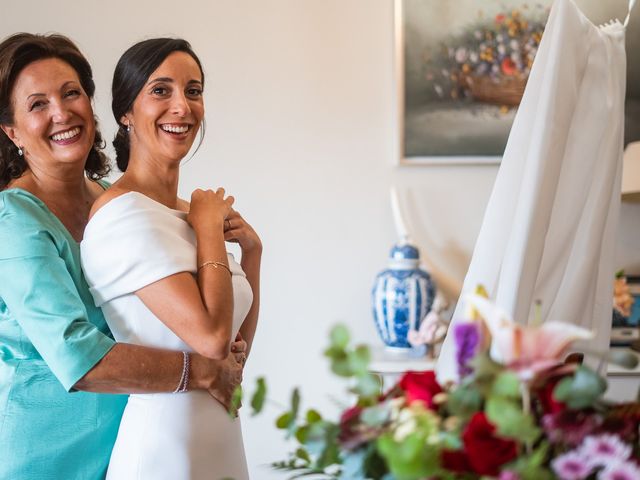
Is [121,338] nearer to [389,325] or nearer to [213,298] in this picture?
[213,298]

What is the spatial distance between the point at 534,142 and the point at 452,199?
2181 millimetres

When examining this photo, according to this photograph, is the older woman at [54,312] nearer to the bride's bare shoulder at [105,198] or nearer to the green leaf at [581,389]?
the bride's bare shoulder at [105,198]

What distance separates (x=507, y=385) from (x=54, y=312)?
1113mm

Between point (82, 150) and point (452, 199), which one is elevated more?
point (82, 150)

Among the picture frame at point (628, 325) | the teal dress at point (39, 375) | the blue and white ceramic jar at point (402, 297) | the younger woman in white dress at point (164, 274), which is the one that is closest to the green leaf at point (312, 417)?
the younger woman in white dress at point (164, 274)

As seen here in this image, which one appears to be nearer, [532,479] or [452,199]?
[532,479]

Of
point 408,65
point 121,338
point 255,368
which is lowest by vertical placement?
point 255,368

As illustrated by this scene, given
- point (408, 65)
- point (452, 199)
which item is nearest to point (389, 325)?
point (452, 199)

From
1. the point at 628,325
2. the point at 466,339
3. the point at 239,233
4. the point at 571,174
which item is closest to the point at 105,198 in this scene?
the point at 239,233

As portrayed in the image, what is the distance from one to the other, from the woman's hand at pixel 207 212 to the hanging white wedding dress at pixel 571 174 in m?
0.59

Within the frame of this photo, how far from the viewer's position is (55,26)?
3311 millimetres

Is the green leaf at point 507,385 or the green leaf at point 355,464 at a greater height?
the green leaf at point 507,385

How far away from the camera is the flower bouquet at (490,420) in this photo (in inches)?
22.2

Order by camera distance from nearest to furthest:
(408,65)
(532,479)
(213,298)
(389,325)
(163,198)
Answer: (532,479) → (213,298) → (163,198) → (389,325) → (408,65)
